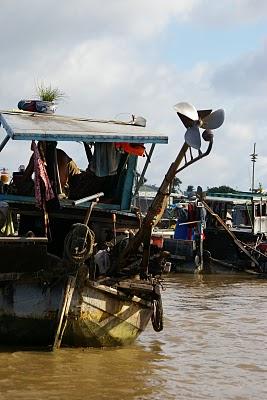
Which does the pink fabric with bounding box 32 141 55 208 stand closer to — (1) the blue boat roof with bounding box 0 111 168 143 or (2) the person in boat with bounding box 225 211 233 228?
(1) the blue boat roof with bounding box 0 111 168 143

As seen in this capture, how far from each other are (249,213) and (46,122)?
1522 cm

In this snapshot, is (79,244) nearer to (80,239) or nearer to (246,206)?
(80,239)

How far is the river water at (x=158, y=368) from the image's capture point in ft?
21.2

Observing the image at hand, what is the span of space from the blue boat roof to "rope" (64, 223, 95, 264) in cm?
102

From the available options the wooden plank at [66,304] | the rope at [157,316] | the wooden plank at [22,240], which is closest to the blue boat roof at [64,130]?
the wooden plank at [22,240]

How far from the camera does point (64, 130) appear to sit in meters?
7.54

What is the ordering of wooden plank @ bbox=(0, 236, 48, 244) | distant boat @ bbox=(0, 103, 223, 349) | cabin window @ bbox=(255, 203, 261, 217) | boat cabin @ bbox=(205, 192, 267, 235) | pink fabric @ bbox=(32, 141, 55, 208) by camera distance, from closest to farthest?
wooden plank @ bbox=(0, 236, 48, 244)
distant boat @ bbox=(0, 103, 223, 349)
pink fabric @ bbox=(32, 141, 55, 208)
boat cabin @ bbox=(205, 192, 267, 235)
cabin window @ bbox=(255, 203, 261, 217)

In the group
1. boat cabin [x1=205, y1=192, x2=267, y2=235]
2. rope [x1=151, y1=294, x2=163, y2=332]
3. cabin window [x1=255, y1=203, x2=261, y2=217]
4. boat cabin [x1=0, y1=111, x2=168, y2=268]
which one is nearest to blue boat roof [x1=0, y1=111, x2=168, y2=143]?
boat cabin [x1=0, y1=111, x2=168, y2=268]

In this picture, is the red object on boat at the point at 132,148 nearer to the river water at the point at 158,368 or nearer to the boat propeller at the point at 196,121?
the boat propeller at the point at 196,121

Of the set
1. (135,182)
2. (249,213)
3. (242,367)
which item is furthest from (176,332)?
(249,213)

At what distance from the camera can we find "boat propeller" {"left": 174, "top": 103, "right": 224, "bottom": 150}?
6824mm

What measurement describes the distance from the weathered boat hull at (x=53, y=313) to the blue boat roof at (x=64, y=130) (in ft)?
4.99

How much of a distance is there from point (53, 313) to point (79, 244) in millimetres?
786

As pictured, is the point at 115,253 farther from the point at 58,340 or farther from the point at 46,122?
the point at 46,122
